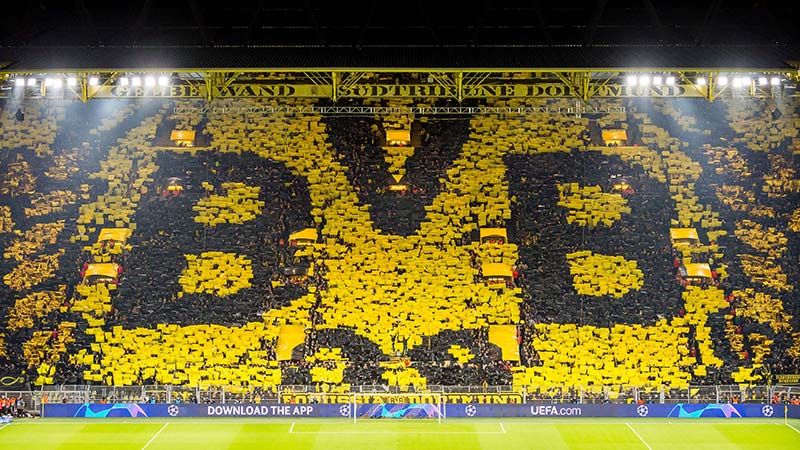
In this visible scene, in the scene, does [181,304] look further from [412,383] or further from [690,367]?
[690,367]

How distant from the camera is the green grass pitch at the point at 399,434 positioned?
2273 cm

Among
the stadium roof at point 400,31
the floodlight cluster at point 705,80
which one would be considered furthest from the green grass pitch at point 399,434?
the floodlight cluster at point 705,80

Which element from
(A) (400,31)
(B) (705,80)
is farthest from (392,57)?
(B) (705,80)

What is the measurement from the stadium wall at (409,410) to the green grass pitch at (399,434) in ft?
1.07

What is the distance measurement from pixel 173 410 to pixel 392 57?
13667 mm

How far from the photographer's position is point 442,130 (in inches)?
1261

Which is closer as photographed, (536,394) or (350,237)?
(536,394)

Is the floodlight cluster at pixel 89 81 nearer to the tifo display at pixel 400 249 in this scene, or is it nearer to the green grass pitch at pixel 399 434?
the tifo display at pixel 400 249

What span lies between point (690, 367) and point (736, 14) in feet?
43.5

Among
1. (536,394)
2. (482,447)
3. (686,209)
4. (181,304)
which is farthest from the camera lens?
(686,209)

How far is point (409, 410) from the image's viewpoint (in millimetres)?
26031

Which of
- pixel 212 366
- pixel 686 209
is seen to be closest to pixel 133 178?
pixel 212 366

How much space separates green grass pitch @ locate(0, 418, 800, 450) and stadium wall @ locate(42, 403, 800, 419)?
33cm

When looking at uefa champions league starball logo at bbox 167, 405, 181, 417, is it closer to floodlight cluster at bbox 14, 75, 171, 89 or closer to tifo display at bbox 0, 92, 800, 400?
tifo display at bbox 0, 92, 800, 400
